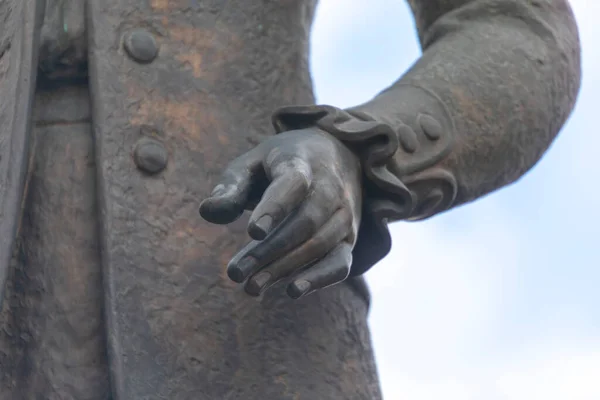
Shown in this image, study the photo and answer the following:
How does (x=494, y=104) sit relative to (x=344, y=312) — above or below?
above

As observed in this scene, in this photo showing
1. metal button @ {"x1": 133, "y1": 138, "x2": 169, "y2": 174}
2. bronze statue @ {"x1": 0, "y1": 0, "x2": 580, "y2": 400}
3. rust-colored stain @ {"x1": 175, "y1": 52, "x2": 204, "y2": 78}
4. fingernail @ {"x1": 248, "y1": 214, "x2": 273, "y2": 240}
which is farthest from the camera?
rust-colored stain @ {"x1": 175, "y1": 52, "x2": 204, "y2": 78}

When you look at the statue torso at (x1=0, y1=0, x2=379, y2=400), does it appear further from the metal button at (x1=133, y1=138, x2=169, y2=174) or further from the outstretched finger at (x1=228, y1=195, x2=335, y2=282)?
the outstretched finger at (x1=228, y1=195, x2=335, y2=282)

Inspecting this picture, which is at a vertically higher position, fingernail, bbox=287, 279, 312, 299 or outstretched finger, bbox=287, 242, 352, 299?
outstretched finger, bbox=287, 242, 352, 299

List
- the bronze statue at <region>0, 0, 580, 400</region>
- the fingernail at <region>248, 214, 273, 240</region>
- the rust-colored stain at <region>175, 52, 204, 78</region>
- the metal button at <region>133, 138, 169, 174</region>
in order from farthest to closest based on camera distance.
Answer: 1. the rust-colored stain at <region>175, 52, 204, 78</region>
2. the metal button at <region>133, 138, 169, 174</region>
3. the bronze statue at <region>0, 0, 580, 400</region>
4. the fingernail at <region>248, 214, 273, 240</region>

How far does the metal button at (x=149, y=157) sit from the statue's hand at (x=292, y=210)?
231 millimetres

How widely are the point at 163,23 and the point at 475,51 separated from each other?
0.50 meters

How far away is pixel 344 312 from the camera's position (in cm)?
214

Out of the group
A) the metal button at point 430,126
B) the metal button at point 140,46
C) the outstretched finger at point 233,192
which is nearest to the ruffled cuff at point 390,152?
the metal button at point 430,126

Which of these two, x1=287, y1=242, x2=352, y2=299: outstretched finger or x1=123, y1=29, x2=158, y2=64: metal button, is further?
x1=123, y1=29, x2=158, y2=64: metal button

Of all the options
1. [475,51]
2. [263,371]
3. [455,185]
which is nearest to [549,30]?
[475,51]

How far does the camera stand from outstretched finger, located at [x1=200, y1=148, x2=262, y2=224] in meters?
1.78

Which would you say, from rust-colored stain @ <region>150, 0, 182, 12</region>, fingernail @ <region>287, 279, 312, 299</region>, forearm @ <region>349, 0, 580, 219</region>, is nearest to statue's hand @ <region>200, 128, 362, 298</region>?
fingernail @ <region>287, 279, 312, 299</region>

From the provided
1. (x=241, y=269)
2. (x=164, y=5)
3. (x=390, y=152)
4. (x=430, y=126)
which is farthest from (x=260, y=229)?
(x=164, y=5)

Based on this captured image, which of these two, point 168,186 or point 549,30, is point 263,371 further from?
point 549,30
